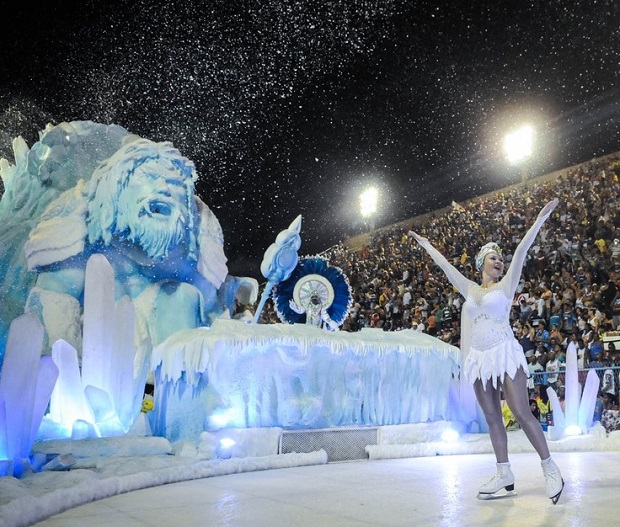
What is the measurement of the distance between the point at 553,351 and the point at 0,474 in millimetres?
9447

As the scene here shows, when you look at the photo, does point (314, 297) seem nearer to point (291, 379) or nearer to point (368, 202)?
point (291, 379)

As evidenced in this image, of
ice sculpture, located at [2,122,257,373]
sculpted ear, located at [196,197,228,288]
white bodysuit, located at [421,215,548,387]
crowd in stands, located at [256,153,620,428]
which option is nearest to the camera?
white bodysuit, located at [421,215,548,387]

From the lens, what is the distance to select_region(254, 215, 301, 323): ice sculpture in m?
9.30

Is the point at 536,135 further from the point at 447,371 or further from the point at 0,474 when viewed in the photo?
the point at 0,474

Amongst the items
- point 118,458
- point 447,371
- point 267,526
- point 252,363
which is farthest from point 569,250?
point 267,526

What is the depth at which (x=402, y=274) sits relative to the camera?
61.4 feet

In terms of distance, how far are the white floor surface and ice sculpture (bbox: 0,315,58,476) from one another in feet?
2.69

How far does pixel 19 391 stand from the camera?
168 inches

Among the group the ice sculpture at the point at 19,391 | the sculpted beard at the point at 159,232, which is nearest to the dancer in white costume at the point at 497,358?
the ice sculpture at the point at 19,391

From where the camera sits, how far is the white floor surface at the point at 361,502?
2994 mm

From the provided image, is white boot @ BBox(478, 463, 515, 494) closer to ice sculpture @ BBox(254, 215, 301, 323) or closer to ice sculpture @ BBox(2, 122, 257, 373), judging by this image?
ice sculpture @ BBox(254, 215, 301, 323)

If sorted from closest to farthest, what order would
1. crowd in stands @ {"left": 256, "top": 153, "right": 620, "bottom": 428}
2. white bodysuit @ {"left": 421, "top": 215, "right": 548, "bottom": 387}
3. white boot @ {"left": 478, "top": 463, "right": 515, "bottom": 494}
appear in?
white boot @ {"left": 478, "top": 463, "right": 515, "bottom": 494} → white bodysuit @ {"left": 421, "top": 215, "right": 548, "bottom": 387} → crowd in stands @ {"left": 256, "top": 153, "right": 620, "bottom": 428}

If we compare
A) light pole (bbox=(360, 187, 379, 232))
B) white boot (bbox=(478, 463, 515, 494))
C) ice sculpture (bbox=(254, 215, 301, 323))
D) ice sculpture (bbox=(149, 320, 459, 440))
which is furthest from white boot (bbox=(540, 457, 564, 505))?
light pole (bbox=(360, 187, 379, 232))

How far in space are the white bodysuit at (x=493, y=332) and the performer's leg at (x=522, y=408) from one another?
5 centimetres
